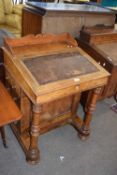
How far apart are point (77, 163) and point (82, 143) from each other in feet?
0.79

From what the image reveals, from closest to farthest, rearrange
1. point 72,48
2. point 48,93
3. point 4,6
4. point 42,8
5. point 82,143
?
point 48,93 → point 72,48 → point 42,8 → point 82,143 → point 4,6

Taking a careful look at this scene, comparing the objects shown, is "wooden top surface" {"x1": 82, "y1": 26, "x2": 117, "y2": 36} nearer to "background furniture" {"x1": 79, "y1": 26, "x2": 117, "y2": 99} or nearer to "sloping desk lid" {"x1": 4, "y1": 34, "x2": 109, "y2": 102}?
"background furniture" {"x1": 79, "y1": 26, "x2": 117, "y2": 99}

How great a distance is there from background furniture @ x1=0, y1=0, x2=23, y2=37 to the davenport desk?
6.66 ft

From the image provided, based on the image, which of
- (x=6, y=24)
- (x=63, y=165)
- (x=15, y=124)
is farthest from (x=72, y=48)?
(x=6, y=24)

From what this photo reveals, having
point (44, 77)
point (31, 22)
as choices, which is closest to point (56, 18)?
point (31, 22)

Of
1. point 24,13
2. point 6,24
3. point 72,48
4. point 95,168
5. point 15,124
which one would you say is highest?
point 24,13

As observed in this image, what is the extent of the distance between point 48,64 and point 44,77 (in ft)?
0.55

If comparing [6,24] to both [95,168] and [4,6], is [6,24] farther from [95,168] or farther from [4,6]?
[95,168]

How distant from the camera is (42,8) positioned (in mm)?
1739

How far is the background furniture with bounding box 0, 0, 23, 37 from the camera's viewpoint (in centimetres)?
342

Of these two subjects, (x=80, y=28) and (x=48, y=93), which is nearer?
(x=48, y=93)

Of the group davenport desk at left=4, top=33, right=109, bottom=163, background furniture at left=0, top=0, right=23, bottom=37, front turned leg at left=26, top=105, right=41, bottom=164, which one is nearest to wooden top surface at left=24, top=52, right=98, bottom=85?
davenport desk at left=4, top=33, right=109, bottom=163

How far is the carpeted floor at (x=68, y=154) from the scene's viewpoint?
5.21 ft

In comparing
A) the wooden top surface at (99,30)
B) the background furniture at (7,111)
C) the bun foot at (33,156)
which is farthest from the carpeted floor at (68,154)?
the wooden top surface at (99,30)
